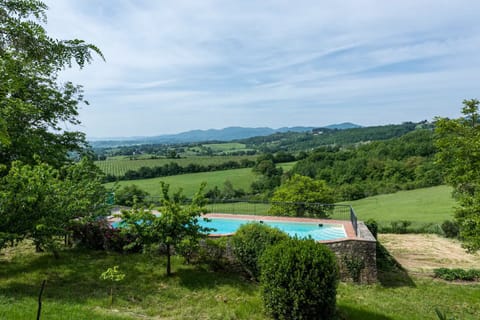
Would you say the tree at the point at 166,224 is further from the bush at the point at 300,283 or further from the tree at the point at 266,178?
the tree at the point at 266,178

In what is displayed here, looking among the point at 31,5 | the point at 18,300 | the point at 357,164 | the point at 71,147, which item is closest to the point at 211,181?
the point at 357,164

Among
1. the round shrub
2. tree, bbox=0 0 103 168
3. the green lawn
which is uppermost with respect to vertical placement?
tree, bbox=0 0 103 168

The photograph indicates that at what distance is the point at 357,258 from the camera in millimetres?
9578

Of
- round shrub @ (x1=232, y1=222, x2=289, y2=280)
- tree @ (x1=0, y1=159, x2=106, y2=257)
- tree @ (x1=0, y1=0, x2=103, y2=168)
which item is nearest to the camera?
tree @ (x1=0, y1=0, x2=103, y2=168)

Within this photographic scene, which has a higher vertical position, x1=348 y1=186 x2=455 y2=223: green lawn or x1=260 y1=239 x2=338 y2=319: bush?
x1=260 y1=239 x2=338 y2=319: bush

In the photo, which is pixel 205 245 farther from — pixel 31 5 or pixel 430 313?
pixel 31 5

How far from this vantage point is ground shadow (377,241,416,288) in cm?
1012

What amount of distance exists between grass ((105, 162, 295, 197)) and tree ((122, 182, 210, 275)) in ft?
128

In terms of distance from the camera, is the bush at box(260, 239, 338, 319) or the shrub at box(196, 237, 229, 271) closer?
the bush at box(260, 239, 338, 319)

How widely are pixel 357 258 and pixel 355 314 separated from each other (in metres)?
2.83

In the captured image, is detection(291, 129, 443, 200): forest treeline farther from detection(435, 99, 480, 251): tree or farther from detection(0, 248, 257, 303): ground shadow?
detection(0, 248, 257, 303): ground shadow

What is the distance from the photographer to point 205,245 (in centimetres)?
992

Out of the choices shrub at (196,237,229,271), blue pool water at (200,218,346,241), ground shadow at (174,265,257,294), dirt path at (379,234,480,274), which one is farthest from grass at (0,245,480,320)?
blue pool water at (200,218,346,241)

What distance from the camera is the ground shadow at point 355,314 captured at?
6.76m
